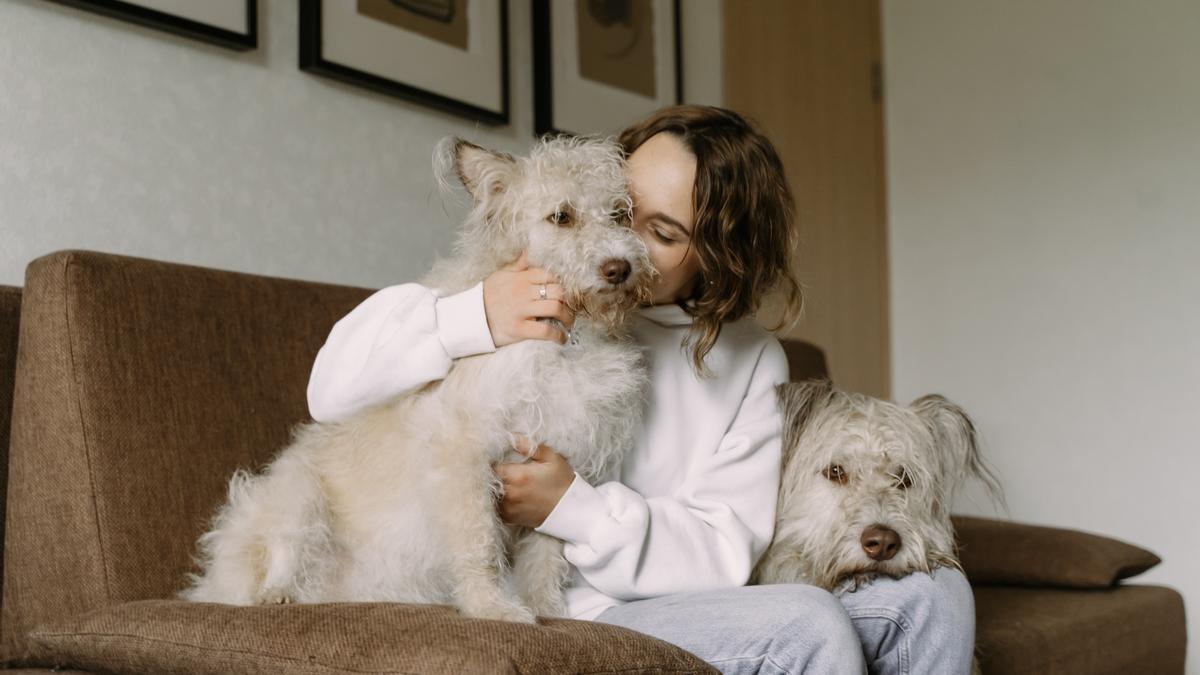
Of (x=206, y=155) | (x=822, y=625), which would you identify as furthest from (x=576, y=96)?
(x=822, y=625)

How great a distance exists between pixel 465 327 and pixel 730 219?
0.52 metres

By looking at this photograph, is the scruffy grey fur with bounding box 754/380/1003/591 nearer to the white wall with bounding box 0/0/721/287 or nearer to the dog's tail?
the dog's tail

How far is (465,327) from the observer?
1.82m

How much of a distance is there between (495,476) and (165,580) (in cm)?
61

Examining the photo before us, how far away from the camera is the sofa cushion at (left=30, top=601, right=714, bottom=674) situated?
4.37ft

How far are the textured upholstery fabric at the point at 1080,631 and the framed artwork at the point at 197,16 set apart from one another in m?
2.21

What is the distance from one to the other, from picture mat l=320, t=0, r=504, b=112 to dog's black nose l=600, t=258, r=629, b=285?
1416mm

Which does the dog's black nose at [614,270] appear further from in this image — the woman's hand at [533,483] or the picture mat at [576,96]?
the picture mat at [576,96]

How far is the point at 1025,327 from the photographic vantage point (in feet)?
16.0

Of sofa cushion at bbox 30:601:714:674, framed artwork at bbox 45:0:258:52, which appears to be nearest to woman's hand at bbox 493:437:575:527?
sofa cushion at bbox 30:601:714:674

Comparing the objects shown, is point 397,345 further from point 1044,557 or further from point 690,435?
point 1044,557

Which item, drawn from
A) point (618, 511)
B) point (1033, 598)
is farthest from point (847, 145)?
point (618, 511)

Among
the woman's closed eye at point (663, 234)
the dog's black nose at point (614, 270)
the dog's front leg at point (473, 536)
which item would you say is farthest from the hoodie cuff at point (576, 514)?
A: the woman's closed eye at point (663, 234)

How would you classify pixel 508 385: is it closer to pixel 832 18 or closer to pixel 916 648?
pixel 916 648
